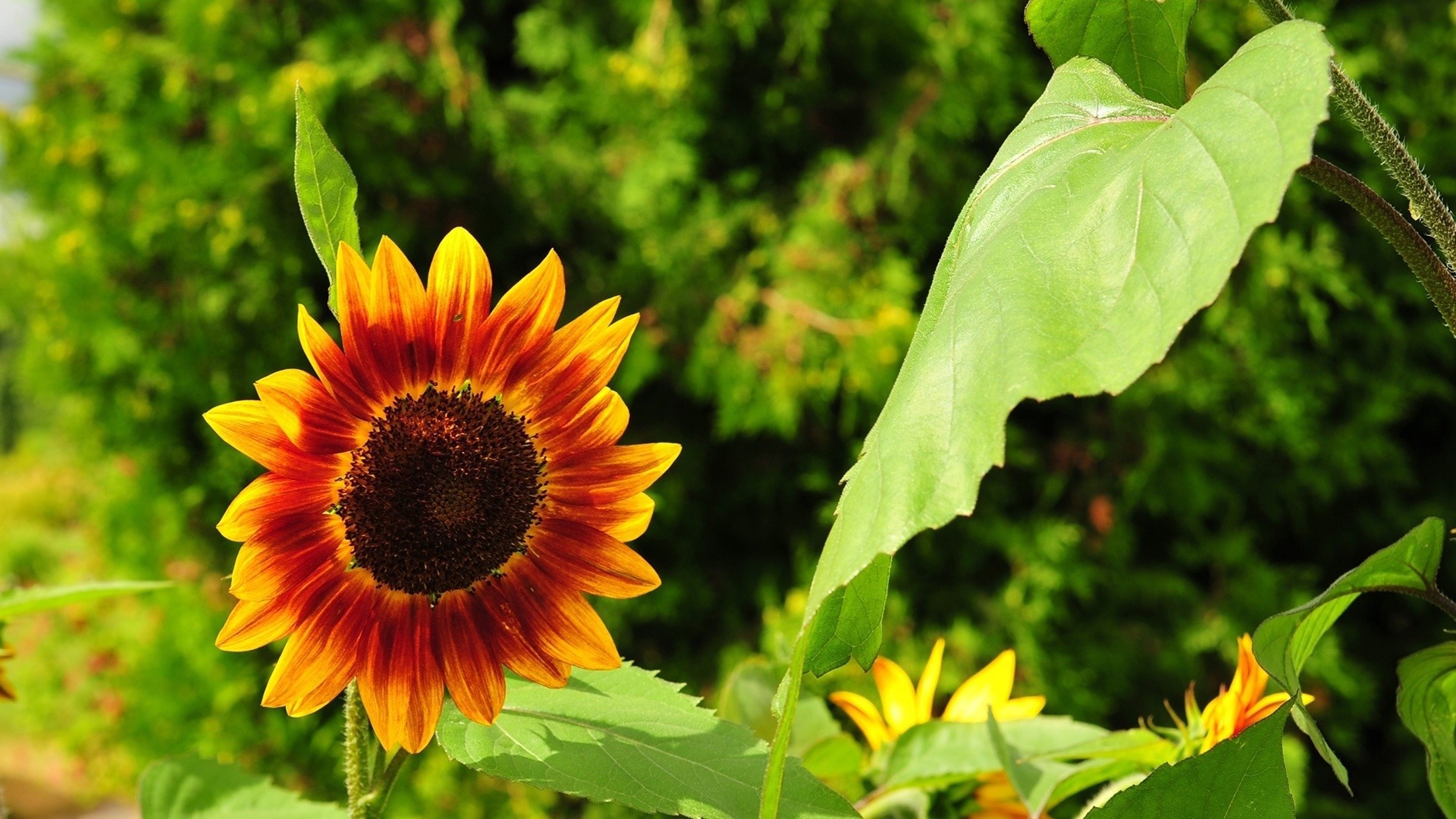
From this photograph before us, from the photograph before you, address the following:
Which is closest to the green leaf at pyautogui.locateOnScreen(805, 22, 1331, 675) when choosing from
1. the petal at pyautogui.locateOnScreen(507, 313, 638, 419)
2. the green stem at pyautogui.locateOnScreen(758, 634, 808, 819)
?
the green stem at pyautogui.locateOnScreen(758, 634, 808, 819)

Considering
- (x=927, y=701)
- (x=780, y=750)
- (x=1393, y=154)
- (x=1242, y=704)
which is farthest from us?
(x=927, y=701)

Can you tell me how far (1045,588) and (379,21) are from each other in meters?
1.89

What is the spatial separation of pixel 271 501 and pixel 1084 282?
28cm

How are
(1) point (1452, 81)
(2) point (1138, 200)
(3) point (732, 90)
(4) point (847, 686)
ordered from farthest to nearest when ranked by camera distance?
(3) point (732, 90) < (1) point (1452, 81) < (4) point (847, 686) < (2) point (1138, 200)

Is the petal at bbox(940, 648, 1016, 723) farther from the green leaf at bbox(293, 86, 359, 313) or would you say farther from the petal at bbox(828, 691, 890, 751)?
the green leaf at bbox(293, 86, 359, 313)

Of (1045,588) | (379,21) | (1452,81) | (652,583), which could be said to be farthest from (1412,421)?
(652,583)

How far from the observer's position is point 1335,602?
456 millimetres

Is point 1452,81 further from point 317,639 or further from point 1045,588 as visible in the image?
point 317,639

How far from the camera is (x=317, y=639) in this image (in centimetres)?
44

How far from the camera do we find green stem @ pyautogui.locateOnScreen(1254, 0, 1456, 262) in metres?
0.41

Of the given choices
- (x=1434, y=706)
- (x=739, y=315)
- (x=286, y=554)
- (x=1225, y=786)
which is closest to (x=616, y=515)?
(x=286, y=554)

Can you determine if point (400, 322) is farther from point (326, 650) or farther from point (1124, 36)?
point (1124, 36)

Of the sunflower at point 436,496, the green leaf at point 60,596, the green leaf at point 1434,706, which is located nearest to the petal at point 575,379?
the sunflower at point 436,496

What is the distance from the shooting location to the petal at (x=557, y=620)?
0.44 meters
